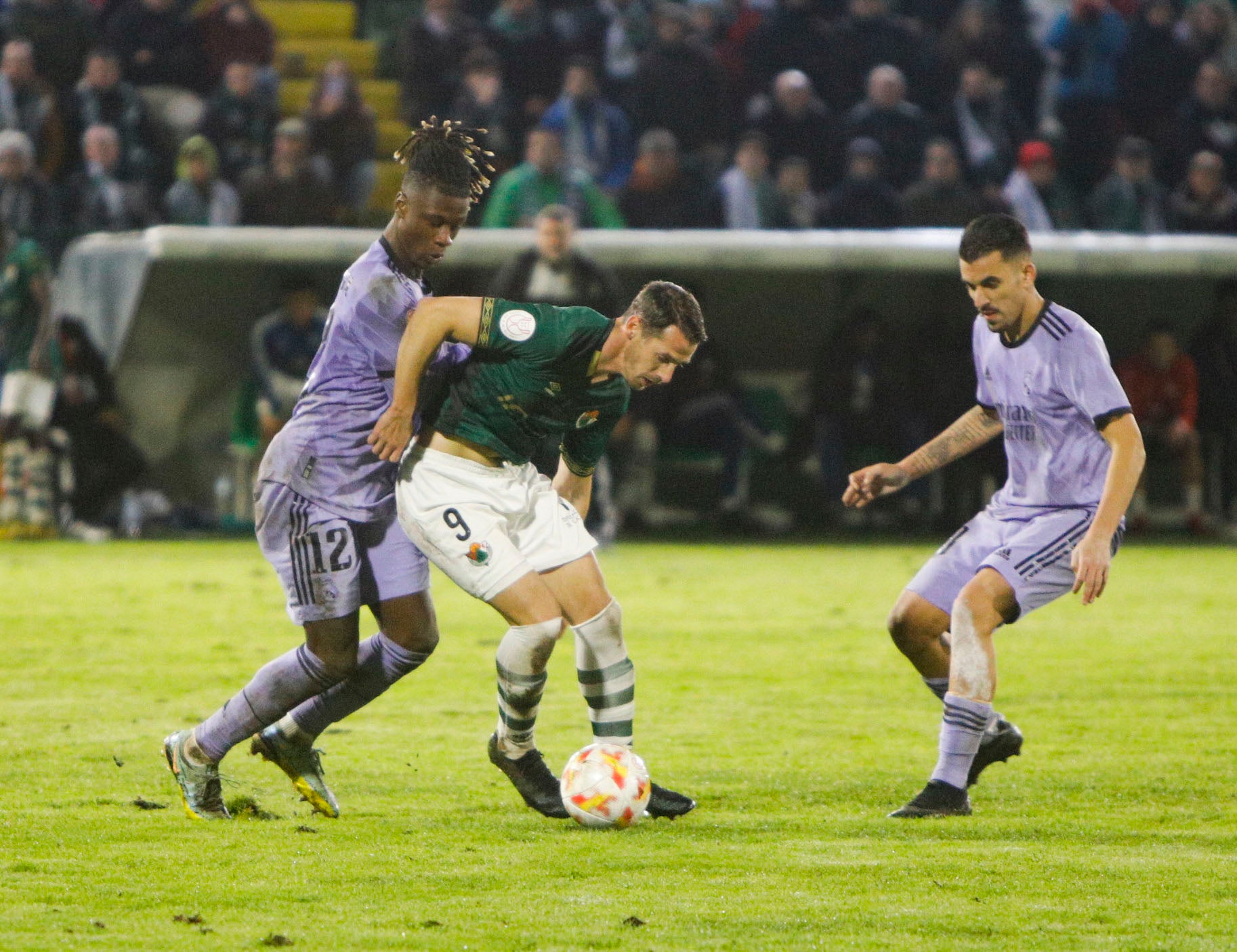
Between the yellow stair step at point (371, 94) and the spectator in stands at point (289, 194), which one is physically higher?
the yellow stair step at point (371, 94)

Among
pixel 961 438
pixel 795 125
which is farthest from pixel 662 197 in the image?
pixel 961 438

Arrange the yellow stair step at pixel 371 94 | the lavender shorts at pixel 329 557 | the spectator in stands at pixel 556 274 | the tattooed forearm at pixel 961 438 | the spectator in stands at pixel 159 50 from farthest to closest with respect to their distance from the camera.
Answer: the yellow stair step at pixel 371 94 → the spectator in stands at pixel 159 50 → the spectator in stands at pixel 556 274 → the tattooed forearm at pixel 961 438 → the lavender shorts at pixel 329 557

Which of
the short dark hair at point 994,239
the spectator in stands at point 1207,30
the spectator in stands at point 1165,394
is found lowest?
the spectator in stands at point 1165,394

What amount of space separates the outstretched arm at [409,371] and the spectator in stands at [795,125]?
12.3 m

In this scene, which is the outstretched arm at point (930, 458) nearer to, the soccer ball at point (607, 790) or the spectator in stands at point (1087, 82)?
the soccer ball at point (607, 790)

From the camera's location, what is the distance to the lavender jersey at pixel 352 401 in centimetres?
555

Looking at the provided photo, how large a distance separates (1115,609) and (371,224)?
7679 mm

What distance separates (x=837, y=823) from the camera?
5.47 metres

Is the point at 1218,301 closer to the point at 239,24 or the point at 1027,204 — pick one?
the point at 1027,204

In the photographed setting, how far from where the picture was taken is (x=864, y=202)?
16.8 meters

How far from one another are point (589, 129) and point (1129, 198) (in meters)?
4.88

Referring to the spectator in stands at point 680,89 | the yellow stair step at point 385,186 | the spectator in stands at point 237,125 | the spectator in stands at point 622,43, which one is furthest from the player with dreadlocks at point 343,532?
the spectator in stands at point 622,43

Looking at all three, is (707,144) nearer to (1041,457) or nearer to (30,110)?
(30,110)

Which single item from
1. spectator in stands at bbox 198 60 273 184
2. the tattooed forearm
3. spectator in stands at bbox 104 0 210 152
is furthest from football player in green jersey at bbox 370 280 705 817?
spectator in stands at bbox 104 0 210 152
